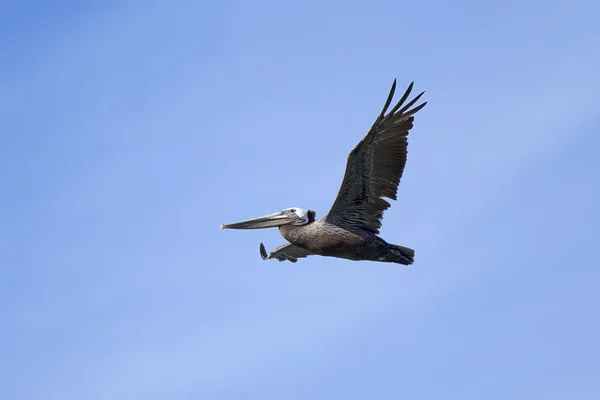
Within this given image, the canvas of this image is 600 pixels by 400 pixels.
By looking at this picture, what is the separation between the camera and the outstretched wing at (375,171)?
2023cm

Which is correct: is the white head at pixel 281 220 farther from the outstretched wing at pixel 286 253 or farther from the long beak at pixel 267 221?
the outstretched wing at pixel 286 253

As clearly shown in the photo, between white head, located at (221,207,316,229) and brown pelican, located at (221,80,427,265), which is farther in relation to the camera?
white head, located at (221,207,316,229)

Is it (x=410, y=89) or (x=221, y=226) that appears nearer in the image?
(x=410, y=89)

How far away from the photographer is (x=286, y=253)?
24.3m

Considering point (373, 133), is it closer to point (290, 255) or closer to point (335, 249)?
point (335, 249)

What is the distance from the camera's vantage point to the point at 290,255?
24359 millimetres

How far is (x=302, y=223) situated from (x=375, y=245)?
1651mm

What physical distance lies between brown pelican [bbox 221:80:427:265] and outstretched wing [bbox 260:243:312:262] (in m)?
2.48

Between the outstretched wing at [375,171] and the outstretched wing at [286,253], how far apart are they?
3.24 metres

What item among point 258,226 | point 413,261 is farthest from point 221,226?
point 413,261

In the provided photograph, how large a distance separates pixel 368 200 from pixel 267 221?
7.90ft

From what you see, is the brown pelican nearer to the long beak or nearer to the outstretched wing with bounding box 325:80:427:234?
the outstretched wing with bounding box 325:80:427:234

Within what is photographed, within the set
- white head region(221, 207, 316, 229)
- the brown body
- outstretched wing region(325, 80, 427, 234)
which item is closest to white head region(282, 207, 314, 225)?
white head region(221, 207, 316, 229)

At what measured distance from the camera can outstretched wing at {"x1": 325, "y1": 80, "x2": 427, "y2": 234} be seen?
66.4ft
